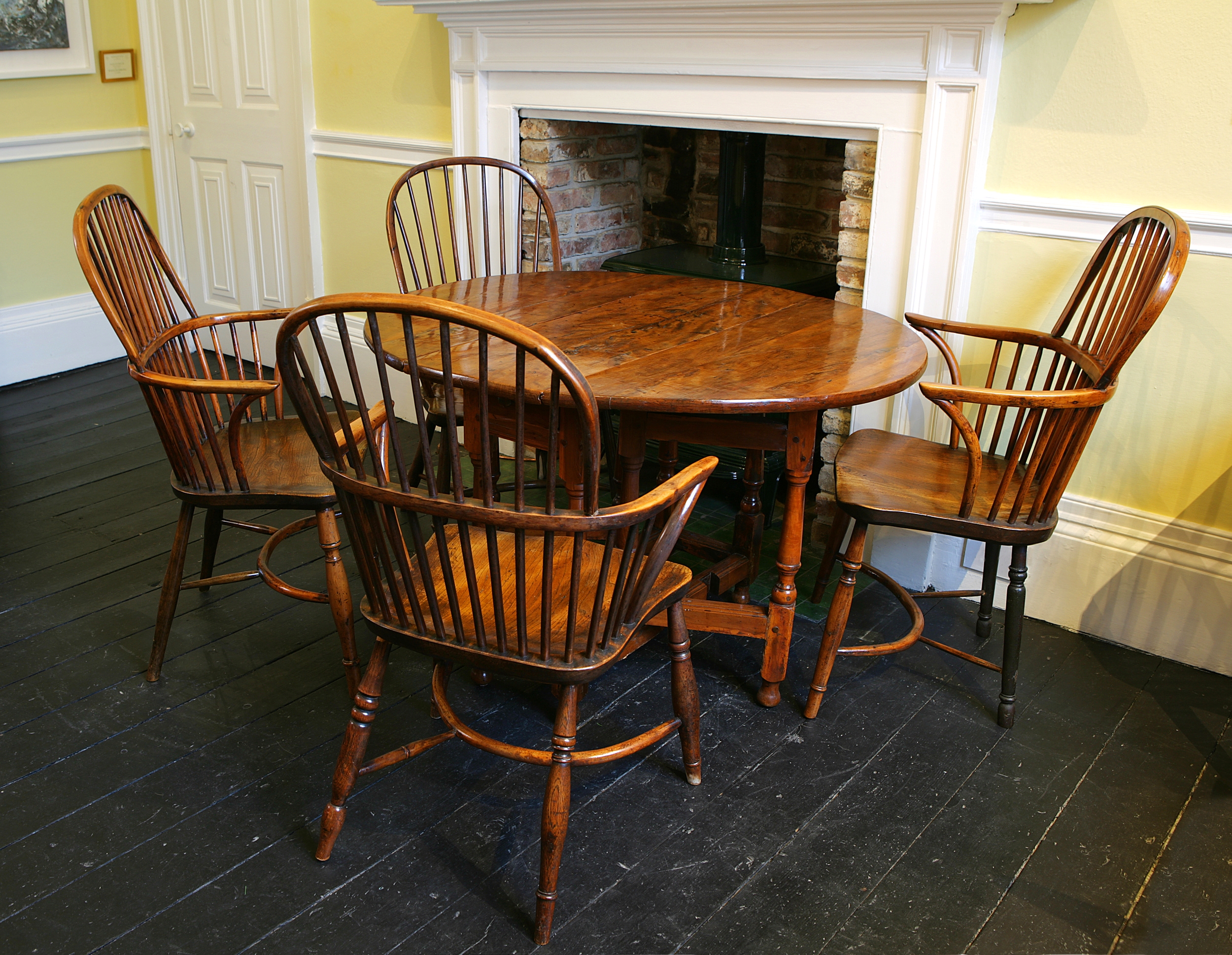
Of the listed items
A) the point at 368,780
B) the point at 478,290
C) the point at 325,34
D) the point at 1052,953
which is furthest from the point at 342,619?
the point at 325,34

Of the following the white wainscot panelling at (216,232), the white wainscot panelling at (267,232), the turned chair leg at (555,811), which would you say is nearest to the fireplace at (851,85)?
the white wainscot panelling at (267,232)

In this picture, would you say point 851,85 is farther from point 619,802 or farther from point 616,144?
point 619,802

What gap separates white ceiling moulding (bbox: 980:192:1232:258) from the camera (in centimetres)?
214

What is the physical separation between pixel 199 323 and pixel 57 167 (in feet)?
8.13

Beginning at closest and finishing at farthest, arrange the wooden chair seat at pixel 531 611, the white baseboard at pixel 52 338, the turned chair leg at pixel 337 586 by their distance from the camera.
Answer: the wooden chair seat at pixel 531 611, the turned chair leg at pixel 337 586, the white baseboard at pixel 52 338

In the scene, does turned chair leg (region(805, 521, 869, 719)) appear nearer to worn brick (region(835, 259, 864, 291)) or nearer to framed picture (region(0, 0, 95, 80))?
worn brick (region(835, 259, 864, 291))

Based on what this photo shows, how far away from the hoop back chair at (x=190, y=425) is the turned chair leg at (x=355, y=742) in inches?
15.1

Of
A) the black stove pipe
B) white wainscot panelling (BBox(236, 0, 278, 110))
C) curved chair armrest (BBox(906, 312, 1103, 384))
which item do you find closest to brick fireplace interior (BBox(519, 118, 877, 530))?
the black stove pipe

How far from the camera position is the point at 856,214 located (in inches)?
101

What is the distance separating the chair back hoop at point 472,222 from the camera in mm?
2809

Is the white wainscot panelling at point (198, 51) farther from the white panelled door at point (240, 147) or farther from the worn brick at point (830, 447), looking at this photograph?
the worn brick at point (830, 447)

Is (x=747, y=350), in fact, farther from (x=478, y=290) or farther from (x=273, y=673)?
(x=273, y=673)

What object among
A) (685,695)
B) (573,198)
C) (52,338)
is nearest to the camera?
(685,695)

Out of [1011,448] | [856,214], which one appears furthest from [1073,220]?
[1011,448]
